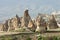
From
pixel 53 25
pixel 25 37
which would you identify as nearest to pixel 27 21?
pixel 53 25

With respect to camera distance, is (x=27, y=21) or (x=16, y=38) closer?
(x=16, y=38)

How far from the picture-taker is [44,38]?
2227cm

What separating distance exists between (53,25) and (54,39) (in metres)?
22.7

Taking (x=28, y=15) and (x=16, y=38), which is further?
(x=28, y=15)

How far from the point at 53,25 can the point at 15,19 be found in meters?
7.36

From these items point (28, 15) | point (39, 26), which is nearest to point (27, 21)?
point (28, 15)

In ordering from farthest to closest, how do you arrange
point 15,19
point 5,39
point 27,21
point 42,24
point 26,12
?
point 15,19, point 27,21, point 26,12, point 42,24, point 5,39

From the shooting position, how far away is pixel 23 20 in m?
45.8

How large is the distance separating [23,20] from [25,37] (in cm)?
2266

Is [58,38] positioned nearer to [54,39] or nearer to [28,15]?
[54,39]

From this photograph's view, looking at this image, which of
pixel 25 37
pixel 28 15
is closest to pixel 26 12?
pixel 28 15

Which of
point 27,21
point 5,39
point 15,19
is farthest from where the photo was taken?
point 15,19

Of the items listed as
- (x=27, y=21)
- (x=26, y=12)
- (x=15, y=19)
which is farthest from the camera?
(x=15, y=19)

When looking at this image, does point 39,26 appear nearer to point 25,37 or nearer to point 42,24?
point 42,24
